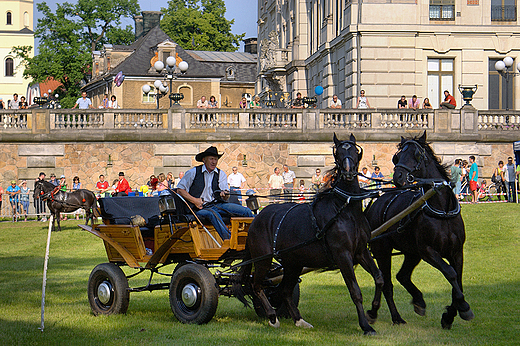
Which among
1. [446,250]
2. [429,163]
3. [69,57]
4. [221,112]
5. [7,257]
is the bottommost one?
[7,257]

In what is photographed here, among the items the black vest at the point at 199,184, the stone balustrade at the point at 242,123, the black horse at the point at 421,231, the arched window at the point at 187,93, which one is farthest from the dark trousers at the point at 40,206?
the arched window at the point at 187,93

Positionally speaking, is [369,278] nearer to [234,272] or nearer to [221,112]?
[234,272]

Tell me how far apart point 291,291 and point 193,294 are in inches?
52.1

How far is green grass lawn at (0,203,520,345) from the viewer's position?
28.8 feet

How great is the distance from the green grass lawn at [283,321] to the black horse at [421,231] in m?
0.43

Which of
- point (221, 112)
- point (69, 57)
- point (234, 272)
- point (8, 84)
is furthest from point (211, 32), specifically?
point (234, 272)

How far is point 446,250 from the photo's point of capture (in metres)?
9.36

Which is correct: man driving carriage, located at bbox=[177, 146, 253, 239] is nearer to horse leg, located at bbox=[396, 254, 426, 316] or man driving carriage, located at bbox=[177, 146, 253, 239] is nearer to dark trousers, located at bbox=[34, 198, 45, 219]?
horse leg, located at bbox=[396, 254, 426, 316]

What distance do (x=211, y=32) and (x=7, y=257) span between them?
212ft

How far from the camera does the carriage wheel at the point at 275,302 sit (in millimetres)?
10232

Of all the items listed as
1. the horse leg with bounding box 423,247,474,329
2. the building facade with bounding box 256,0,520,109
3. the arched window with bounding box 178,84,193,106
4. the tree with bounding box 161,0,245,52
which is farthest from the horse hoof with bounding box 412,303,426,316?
the tree with bounding box 161,0,245,52

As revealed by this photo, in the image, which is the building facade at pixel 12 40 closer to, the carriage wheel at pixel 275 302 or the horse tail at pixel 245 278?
the carriage wheel at pixel 275 302

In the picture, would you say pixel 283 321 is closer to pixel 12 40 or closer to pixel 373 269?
pixel 373 269

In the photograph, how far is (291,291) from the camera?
9.62m
